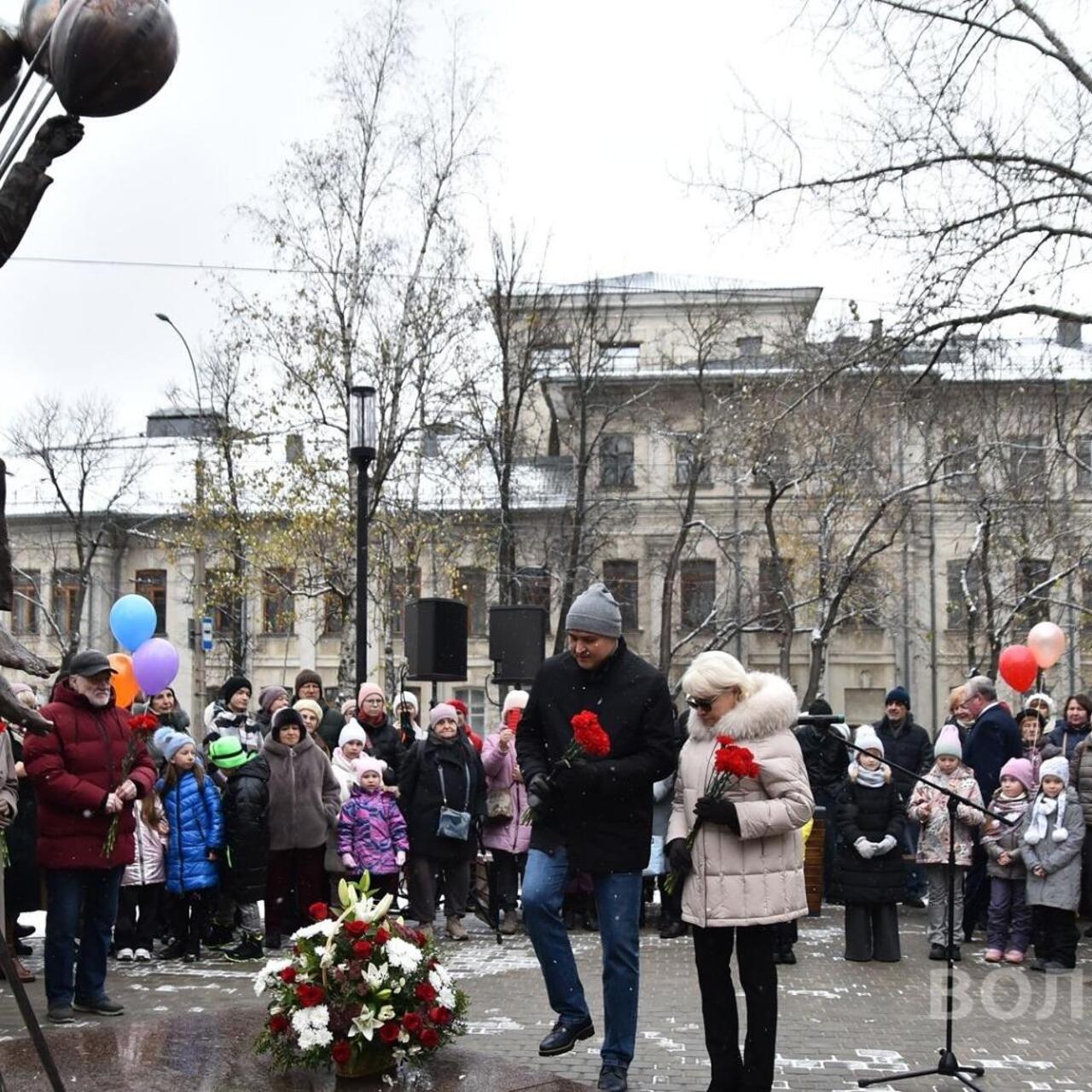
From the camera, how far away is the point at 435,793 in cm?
1209

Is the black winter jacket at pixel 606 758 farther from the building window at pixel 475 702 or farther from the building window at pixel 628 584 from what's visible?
the building window at pixel 475 702

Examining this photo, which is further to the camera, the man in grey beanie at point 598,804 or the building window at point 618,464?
the building window at point 618,464

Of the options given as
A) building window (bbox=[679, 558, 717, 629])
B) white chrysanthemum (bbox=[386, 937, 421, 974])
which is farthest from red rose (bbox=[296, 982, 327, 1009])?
building window (bbox=[679, 558, 717, 629])

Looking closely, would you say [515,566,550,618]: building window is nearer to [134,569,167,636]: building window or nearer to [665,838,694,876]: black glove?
[134,569,167,636]: building window

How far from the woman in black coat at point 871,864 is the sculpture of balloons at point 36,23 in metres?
7.81

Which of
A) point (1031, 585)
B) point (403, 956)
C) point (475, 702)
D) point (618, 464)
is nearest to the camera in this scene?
point (403, 956)

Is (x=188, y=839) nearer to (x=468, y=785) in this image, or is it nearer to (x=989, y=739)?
(x=468, y=785)

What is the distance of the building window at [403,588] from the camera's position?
30.2 meters

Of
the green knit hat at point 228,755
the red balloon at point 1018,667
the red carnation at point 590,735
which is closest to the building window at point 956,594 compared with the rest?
the red balloon at point 1018,667

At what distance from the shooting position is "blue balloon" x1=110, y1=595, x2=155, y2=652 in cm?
1321

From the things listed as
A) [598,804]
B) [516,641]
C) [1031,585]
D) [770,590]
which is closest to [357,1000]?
[598,804]

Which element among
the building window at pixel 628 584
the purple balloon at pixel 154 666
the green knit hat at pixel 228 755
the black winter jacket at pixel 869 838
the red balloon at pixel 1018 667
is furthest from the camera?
the building window at pixel 628 584

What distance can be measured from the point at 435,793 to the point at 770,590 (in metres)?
28.5

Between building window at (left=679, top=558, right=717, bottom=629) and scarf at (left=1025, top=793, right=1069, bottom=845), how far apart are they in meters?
32.8
